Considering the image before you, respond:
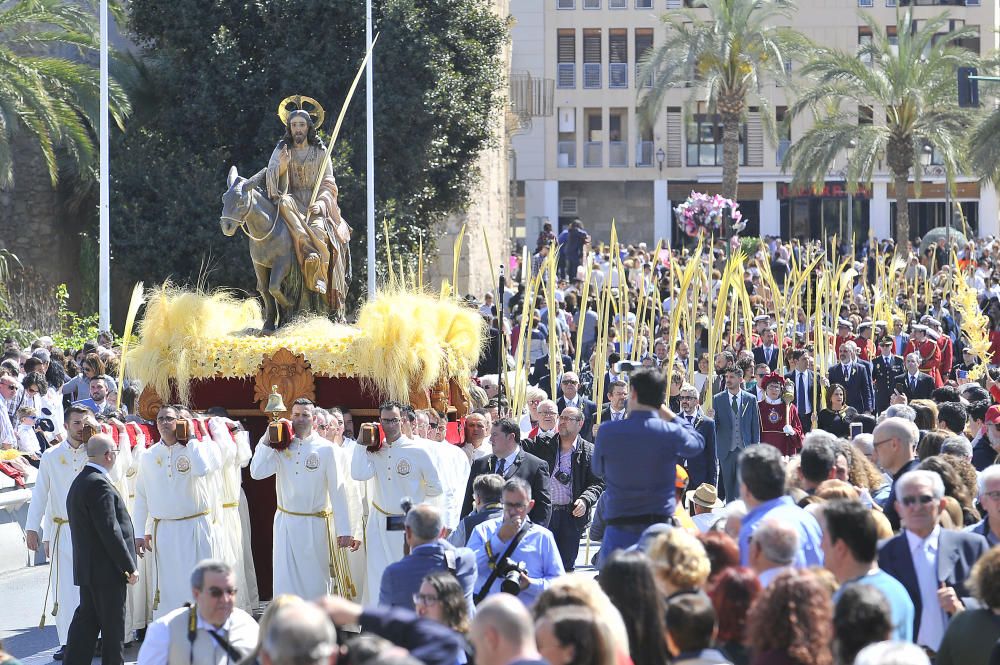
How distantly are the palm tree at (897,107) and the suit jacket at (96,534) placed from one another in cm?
2999

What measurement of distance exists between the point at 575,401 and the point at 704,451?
13.6ft

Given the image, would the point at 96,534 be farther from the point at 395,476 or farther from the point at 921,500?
the point at 921,500

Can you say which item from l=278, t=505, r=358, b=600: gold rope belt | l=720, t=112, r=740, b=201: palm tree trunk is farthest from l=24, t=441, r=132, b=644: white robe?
l=720, t=112, r=740, b=201: palm tree trunk

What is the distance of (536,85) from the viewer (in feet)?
155

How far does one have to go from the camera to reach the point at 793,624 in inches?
207

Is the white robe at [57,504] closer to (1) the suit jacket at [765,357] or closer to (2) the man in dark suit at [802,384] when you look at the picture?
(2) the man in dark suit at [802,384]

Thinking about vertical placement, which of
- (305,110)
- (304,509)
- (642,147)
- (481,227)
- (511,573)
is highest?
(642,147)

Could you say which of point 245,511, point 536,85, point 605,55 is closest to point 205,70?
point 245,511

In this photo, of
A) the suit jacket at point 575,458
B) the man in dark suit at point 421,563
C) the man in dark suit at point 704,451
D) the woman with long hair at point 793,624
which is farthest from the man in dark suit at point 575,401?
the woman with long hair at point 793,624

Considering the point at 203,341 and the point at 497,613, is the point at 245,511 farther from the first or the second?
the point at 497,613

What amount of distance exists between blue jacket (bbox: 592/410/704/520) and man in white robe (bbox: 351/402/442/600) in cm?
264

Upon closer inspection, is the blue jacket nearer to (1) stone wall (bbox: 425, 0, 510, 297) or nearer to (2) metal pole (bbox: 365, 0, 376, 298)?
(2) metal pole (bbox: 365, 0, 376, 298)

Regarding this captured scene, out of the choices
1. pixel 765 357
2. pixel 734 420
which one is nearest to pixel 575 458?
pixel 734 420

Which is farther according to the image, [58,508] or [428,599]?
[58,508]
